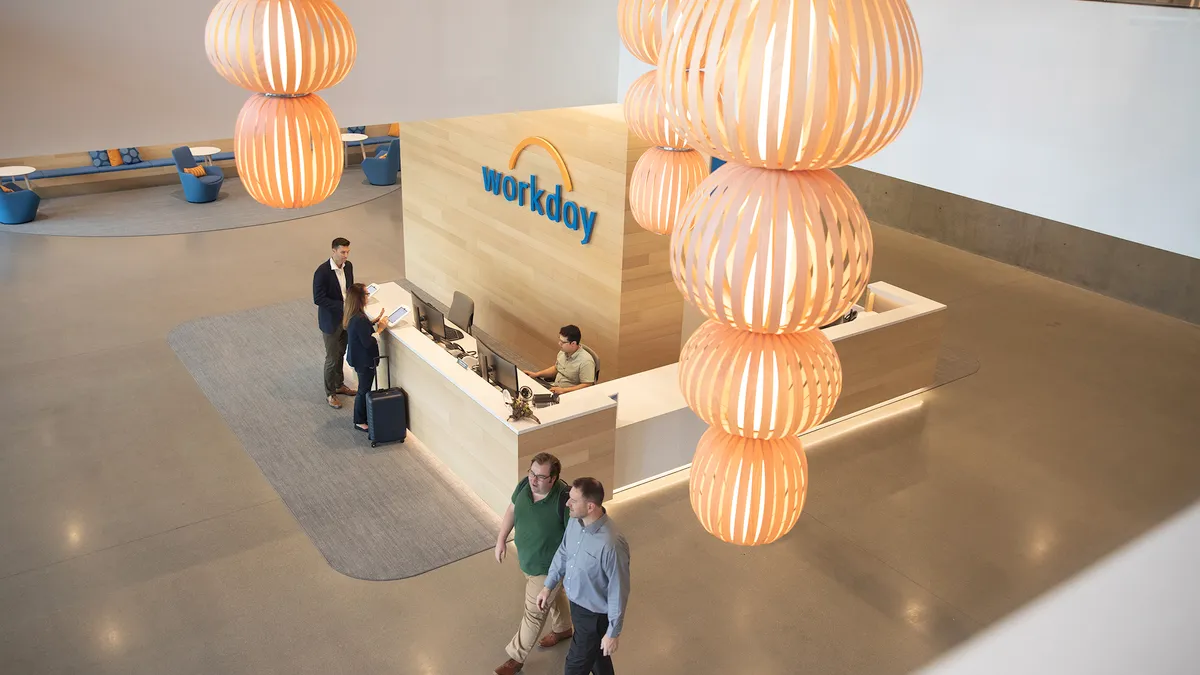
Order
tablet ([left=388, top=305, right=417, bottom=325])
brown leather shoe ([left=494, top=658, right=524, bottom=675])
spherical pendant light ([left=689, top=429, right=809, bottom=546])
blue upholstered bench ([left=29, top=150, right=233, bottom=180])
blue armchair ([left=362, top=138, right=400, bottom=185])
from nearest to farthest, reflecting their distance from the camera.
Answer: spherical pendant light ([left=689, top=429, right=809, bottom=546]), brown leather shoe ([left=494, top=658, right=524, bottom=675]), tablet ([left=388, top=305, right=417, bottom=325]), blue upholstered bench ([left=29, top=150, right=233, bottom=180]), blue armchair ([left=362, top=138, right=400, bottom=185])

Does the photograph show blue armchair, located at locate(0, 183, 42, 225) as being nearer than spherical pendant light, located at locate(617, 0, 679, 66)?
No

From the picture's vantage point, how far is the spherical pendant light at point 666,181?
5.42 meters

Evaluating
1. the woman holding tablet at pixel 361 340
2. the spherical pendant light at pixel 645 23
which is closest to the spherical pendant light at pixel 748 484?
the spherical pendant light at pixel 645 23

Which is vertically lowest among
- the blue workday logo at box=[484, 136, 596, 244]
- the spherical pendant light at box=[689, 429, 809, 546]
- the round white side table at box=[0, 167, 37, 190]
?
the round white side table at box=[0, 167, 37, 190]

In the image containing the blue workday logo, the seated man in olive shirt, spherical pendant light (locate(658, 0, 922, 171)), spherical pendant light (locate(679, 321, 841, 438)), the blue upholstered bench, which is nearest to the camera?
spherical pendant light (locate(658, 0, 922, 171))

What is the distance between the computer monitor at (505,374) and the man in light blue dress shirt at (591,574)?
7.27 ft

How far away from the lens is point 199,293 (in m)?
11.8

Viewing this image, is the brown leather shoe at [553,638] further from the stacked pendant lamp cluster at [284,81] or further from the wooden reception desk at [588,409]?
the stacked pendant lamp cluster at [284,81]

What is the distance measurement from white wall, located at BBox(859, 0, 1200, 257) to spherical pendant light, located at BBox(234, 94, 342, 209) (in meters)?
3.76

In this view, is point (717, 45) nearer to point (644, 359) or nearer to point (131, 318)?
point (644, 359)

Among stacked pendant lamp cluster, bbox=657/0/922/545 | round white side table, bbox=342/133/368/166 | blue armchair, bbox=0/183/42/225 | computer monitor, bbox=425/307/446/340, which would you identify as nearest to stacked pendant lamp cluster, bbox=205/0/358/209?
stacked pendant lamp cluster, bbox=657/0/922/545

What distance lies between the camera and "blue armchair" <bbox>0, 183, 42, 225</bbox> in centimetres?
1445

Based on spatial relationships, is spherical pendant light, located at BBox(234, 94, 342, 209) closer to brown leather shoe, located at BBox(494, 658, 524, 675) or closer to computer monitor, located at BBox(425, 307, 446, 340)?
brown leather shoe, located at BBox(494, 658, 524, 675)

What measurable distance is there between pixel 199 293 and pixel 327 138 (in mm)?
8431
